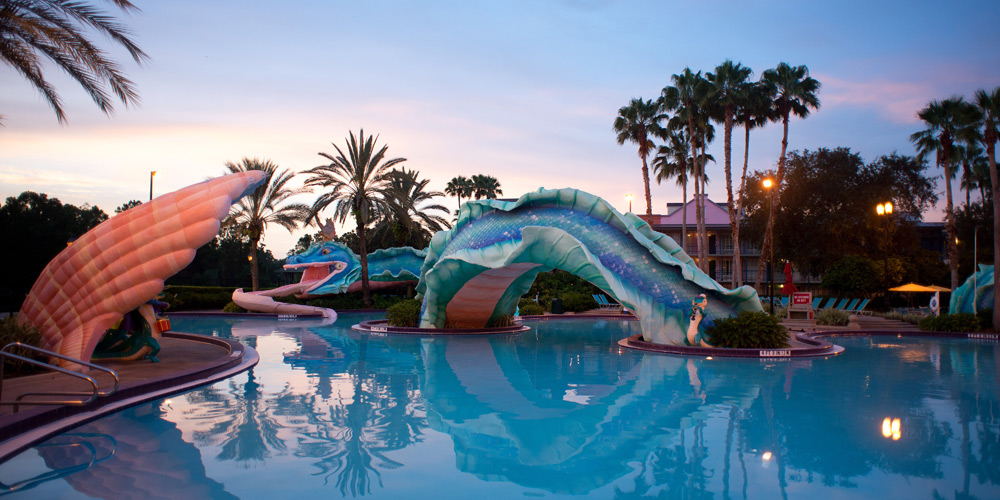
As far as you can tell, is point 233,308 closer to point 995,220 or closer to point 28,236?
point 28,236

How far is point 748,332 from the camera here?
1534 cm

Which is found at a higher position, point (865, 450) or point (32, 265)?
point (32, 265)

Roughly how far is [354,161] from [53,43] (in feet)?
66.5

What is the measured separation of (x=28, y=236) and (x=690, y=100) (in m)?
35.1

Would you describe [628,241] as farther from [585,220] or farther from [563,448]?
[563,448]

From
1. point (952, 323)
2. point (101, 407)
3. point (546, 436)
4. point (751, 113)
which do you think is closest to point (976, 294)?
point (952, 323)

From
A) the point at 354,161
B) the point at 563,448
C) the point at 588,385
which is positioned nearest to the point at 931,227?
the point at 354,161

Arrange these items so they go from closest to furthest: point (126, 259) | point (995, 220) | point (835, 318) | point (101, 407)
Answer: point (101, 407), point (126, 259), point (995, 220), point (835, 318)

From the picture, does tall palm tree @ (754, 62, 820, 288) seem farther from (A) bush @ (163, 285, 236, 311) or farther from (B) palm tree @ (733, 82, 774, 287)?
(A) bush @ (163, 285, 236, 311)

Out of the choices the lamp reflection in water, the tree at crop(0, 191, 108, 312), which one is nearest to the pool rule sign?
the lamp reflection in water

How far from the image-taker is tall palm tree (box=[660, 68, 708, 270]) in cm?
3219

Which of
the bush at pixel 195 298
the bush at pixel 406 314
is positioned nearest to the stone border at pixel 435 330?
the bush at pixel 406 314

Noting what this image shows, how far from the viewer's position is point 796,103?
3238 cm

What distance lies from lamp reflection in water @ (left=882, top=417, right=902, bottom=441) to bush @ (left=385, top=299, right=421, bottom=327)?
52.9ft
